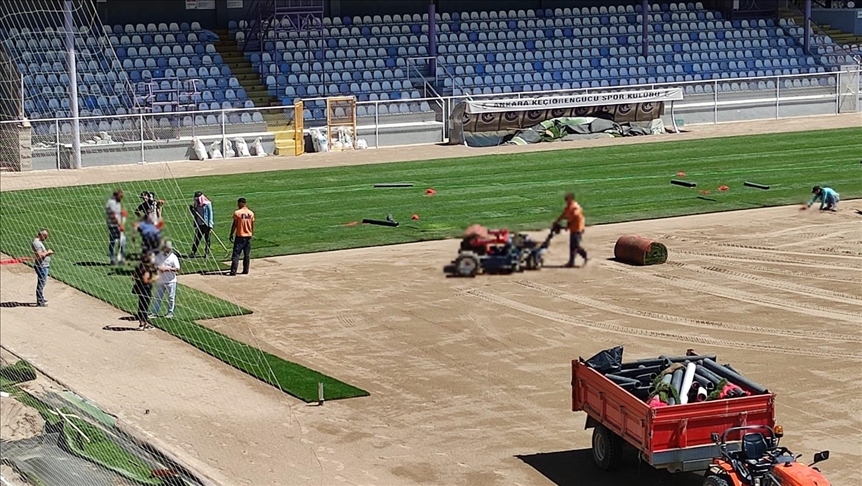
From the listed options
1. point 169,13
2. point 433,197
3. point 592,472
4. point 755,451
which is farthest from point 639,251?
point 169,13

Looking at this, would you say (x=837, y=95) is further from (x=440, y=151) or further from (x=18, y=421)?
(x=18, y=421)

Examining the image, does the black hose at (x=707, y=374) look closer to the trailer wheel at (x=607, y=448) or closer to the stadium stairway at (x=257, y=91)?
the trailer wheel at (x=607, y=448)

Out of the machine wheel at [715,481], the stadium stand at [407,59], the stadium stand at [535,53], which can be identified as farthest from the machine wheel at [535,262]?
the stadium stand at [535,53]

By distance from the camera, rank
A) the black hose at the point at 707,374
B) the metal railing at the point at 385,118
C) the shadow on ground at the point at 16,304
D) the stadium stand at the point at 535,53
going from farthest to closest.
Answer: the stadium stand at the point at 535,53
the metal railing at the point at 385,118
the shadow on ground at the point at 16,304
the black hose at the point at 707,374

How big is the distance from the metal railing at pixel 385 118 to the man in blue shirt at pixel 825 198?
17.0 meters

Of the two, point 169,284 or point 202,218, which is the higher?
point 202,218

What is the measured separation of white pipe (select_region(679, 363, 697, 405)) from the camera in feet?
52.9

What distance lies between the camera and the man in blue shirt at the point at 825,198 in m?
29.2

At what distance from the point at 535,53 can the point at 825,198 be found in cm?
2599

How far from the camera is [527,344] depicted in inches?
867

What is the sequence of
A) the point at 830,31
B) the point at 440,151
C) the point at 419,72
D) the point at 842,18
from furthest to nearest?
the point at 842,18 → the point at 830,31 → the point at 419,72 → the point at 440,151

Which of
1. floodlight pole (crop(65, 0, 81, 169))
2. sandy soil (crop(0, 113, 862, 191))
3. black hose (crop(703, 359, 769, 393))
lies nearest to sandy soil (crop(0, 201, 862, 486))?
black hose (crop(703, 359, 769, 393))

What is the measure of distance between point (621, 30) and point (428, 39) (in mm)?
9918

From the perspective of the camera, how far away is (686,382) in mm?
16406
